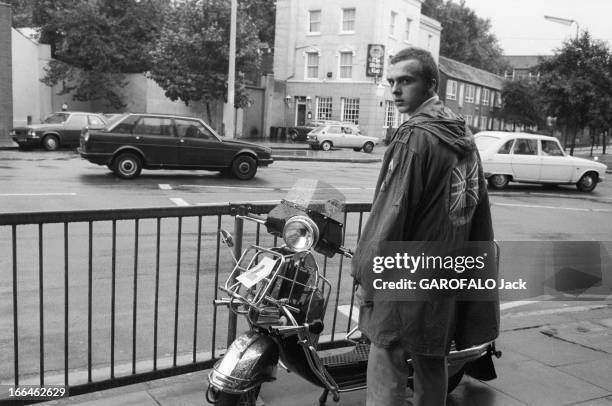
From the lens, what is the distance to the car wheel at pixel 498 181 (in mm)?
17391

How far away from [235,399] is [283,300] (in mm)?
521

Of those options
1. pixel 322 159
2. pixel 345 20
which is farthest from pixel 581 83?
pixel 345 20

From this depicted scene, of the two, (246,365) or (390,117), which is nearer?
(246,365)

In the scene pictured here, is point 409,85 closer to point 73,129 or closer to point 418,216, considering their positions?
point 418,216

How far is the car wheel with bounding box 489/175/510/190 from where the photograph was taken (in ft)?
57.1

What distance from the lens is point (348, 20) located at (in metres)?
41.0

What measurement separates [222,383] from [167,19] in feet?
118

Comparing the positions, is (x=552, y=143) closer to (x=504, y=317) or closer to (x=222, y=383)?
(x=504, y=317)

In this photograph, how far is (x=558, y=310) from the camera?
5973 millimetres

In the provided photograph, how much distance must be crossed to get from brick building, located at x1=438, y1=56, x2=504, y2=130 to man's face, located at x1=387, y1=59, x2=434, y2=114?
1908 inches

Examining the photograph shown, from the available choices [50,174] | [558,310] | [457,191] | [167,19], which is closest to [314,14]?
[167,19]

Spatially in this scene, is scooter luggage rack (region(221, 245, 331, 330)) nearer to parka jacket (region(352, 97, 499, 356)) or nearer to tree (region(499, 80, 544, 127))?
parka jacket (region(352, 97, 499, 356))

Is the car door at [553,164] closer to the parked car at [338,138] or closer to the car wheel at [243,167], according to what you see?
the car wheel at [243,167]

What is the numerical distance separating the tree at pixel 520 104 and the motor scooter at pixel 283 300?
56.4m
